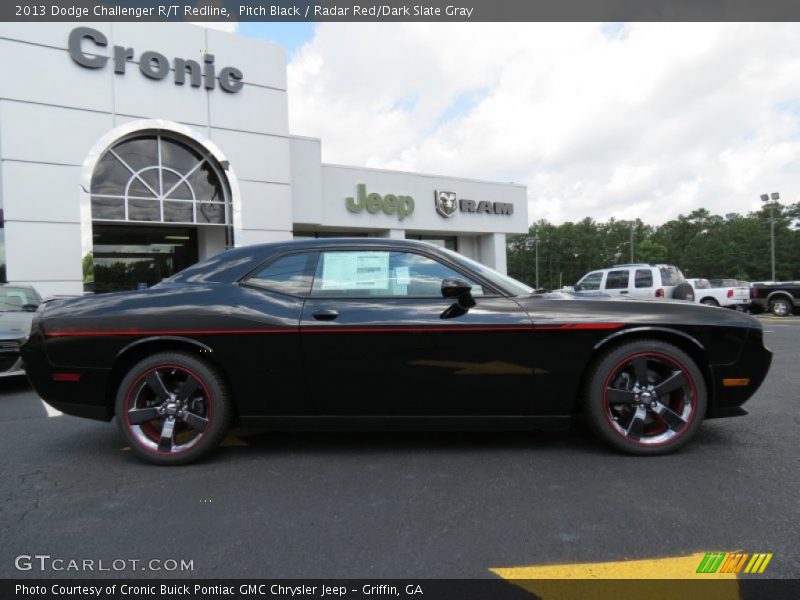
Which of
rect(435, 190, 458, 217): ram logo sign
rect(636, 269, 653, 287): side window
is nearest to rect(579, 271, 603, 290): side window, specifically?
rect(636, 269, 653, 287): side window

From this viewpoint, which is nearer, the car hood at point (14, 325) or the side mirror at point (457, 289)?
the side mirror at point (457, 289)

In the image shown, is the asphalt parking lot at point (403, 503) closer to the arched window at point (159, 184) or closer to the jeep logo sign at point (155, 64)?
the arched window at point (159, 184)

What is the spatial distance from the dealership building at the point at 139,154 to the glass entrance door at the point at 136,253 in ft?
0.11

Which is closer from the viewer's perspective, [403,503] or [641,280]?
[403,503]

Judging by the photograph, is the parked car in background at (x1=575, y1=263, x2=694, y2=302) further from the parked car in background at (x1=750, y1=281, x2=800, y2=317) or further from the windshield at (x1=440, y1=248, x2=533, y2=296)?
the windshield at (x1=440, y1=248, x2=533, y2=296)

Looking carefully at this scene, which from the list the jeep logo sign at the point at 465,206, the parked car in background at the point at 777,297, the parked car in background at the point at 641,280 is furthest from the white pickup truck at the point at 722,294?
the jeep logo sign at the point at 465,206

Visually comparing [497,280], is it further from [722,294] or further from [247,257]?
[722,294]

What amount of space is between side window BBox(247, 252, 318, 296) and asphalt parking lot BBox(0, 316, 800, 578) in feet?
3.73

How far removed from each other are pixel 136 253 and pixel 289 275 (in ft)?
48.3

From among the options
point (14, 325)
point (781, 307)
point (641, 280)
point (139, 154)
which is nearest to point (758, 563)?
point (14, 325)

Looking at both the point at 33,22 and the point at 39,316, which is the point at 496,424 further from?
the point at 33,22

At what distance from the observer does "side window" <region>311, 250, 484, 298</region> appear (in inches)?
132

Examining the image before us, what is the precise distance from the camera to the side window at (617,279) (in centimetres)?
1556

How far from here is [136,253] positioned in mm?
15977
